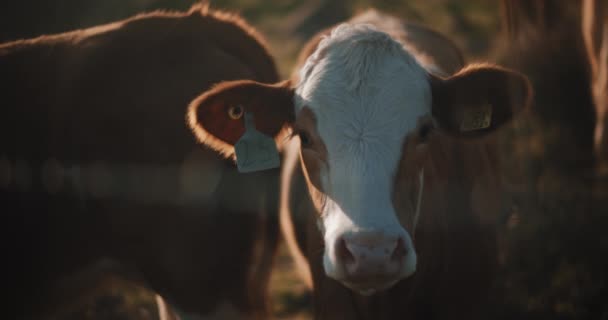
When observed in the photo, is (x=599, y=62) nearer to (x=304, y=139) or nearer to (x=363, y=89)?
(x=363, y=89)

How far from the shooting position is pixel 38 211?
10.2 ft

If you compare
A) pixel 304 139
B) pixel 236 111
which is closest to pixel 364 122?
pixel 304 139

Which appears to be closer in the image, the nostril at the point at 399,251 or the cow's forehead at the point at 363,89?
the nostril at the point at 399,251

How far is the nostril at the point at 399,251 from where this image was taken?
243 cm

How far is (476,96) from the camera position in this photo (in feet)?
9.67

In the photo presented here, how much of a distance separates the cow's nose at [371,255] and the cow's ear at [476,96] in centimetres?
81

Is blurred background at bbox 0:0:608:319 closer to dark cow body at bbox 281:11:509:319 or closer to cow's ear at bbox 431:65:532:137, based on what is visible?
dark cow body at bbox 281:11:509:319

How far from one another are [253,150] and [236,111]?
0.68 ft

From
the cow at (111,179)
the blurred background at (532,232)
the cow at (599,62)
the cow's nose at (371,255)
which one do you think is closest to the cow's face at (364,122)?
A: the cow's nose at (371,255)

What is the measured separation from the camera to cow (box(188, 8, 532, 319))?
251cm

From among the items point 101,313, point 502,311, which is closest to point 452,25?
point 502,311

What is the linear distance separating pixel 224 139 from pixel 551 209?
362 cm

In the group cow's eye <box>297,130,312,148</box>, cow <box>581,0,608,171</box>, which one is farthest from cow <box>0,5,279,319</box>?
cow <box>581,0,608,171</box>

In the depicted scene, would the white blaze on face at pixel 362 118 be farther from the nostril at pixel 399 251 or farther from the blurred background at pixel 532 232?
the blurred background at pixel 532 232
